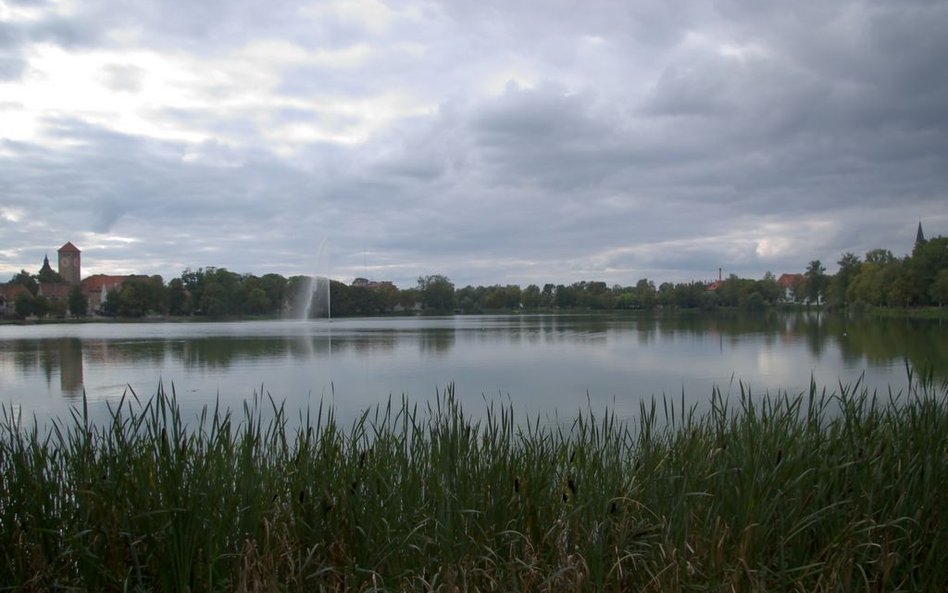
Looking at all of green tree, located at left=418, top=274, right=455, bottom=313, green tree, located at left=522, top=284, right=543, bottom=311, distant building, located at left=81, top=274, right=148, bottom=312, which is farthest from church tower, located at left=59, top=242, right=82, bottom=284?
green tree, located at left=522, top=284, right=543, bottom=311

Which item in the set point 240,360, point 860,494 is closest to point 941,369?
point 860,494

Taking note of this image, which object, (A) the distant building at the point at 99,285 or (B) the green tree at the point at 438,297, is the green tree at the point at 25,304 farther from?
(B) the green tree at the point at 438,297

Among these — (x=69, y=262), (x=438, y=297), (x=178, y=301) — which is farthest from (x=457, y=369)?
(x=69, y=262)

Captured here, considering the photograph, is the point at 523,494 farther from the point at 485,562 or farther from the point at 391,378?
the point at 391,378

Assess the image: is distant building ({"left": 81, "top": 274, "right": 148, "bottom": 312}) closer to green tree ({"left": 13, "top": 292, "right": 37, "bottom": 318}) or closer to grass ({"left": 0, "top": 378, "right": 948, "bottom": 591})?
green tree ({"left": 13, "top": 292, "right": 37, "bottom": 318})

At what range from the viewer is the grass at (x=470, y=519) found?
3.39m

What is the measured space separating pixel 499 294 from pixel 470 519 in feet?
398

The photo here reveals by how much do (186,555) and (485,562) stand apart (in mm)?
1441

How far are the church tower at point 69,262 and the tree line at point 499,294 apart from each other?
5356mm

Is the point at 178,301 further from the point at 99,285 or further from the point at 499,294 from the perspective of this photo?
the point at 499,294

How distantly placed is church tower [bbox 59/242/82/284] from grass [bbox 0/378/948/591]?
407ft

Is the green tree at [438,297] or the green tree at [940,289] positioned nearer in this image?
the green tree at [940,289]

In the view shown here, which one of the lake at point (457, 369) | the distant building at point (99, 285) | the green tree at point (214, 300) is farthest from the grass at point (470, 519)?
the distant building at point (99, 285)

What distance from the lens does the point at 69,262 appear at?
4476 inches
